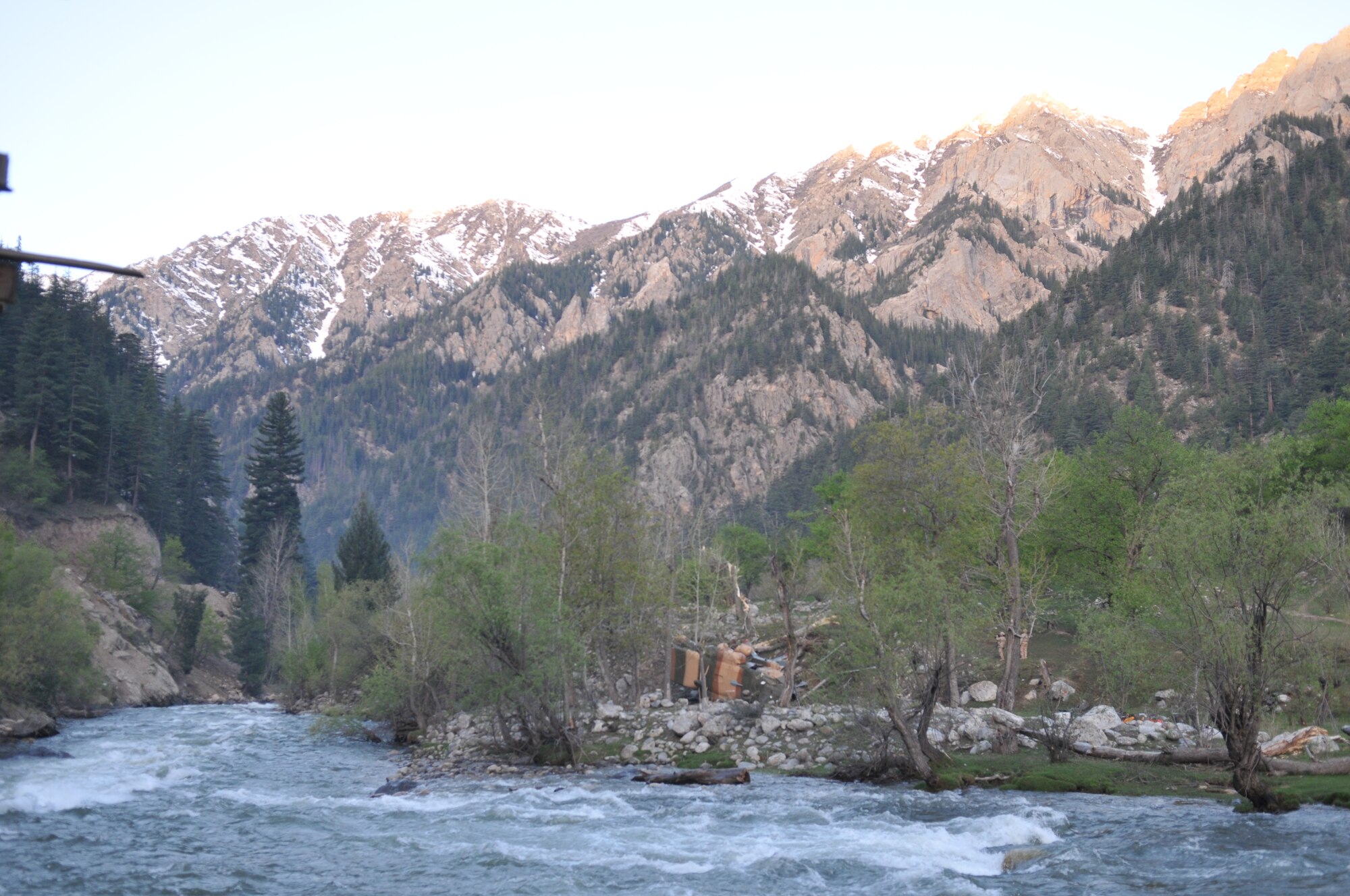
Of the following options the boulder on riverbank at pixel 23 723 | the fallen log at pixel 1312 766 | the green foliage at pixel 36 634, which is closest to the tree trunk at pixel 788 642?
the fallen log at pixel 1312 766

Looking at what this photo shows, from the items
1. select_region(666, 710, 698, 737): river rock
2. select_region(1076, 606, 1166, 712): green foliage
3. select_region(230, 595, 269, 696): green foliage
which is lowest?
select_region(230, 595, 269, 696): green foliage

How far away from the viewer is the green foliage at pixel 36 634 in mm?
40656

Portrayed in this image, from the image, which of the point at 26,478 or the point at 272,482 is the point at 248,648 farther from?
the point at 272,482

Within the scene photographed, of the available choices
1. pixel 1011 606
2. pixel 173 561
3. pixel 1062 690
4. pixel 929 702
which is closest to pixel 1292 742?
pixel 929 702

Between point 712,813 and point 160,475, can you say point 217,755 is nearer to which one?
point 712,813

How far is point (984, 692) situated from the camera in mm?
42219

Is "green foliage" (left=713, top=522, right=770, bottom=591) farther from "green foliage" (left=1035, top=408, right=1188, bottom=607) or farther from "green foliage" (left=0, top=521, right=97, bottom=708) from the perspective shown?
"green foliage" (left=0, top=521, right=97, bottom=708)

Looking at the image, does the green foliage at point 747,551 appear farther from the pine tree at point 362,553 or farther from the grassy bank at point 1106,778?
the grassy bank at point 1106,778

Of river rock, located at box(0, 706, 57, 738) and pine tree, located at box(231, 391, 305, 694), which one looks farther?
pine tree, located at box(231, 391, 305, 694)

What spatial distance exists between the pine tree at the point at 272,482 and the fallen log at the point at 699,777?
263 ft

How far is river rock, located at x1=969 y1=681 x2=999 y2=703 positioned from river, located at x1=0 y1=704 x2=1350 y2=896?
16200 millimetres

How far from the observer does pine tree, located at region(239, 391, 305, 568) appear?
99.6m

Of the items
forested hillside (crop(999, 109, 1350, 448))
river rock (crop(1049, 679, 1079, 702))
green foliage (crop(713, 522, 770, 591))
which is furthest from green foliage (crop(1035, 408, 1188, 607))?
forested hillside (crop(999, 109, 1350, 448))

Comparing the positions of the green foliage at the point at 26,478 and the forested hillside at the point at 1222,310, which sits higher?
the forested hillside at the point at 1222,310
